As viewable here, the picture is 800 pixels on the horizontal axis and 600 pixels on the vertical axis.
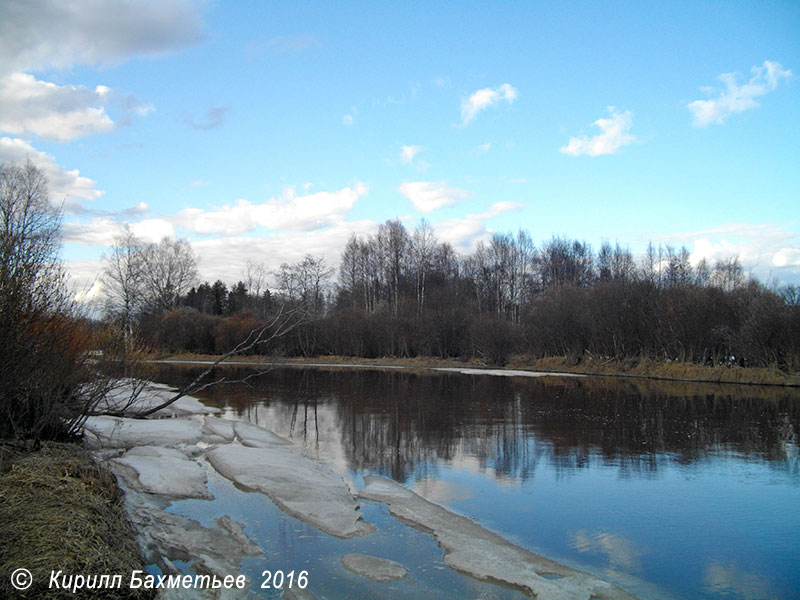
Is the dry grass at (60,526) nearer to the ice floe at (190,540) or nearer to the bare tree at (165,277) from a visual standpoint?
the ice floe at (190,540)

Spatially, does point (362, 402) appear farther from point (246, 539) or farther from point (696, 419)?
point (246, 539)

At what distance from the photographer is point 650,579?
21.1 feet

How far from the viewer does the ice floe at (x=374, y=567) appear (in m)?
6.36

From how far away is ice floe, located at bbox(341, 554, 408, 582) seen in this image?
20.9 feet

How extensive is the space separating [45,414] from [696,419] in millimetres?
17877

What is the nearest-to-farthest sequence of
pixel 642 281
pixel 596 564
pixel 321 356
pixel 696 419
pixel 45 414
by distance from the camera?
1. pixel 596 564
2. pixel 45 414
3. pixel 696 419
4. pixel 642 281
5. pixel 321 356

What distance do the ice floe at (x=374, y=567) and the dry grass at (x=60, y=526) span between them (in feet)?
7.38

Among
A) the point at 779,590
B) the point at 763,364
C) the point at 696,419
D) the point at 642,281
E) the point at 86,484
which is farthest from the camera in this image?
the point at 642,281

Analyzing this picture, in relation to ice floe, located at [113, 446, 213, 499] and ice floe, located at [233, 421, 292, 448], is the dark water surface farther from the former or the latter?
ice floe, located at [233, 421, 292, 448]

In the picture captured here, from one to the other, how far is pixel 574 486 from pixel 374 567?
Answer: 5.12 m

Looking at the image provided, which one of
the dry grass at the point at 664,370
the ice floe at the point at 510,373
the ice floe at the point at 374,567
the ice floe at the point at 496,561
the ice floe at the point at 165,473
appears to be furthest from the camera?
the ice floe at the point at 510,373

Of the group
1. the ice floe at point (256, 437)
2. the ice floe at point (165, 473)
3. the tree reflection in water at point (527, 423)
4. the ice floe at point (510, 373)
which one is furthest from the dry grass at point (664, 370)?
the ice floe at point (165, 473)

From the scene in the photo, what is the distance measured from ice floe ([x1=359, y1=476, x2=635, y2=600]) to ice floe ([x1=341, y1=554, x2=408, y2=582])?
0.68 meters

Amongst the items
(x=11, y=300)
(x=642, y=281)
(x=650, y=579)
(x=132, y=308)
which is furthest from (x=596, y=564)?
(x=132, y=308)
